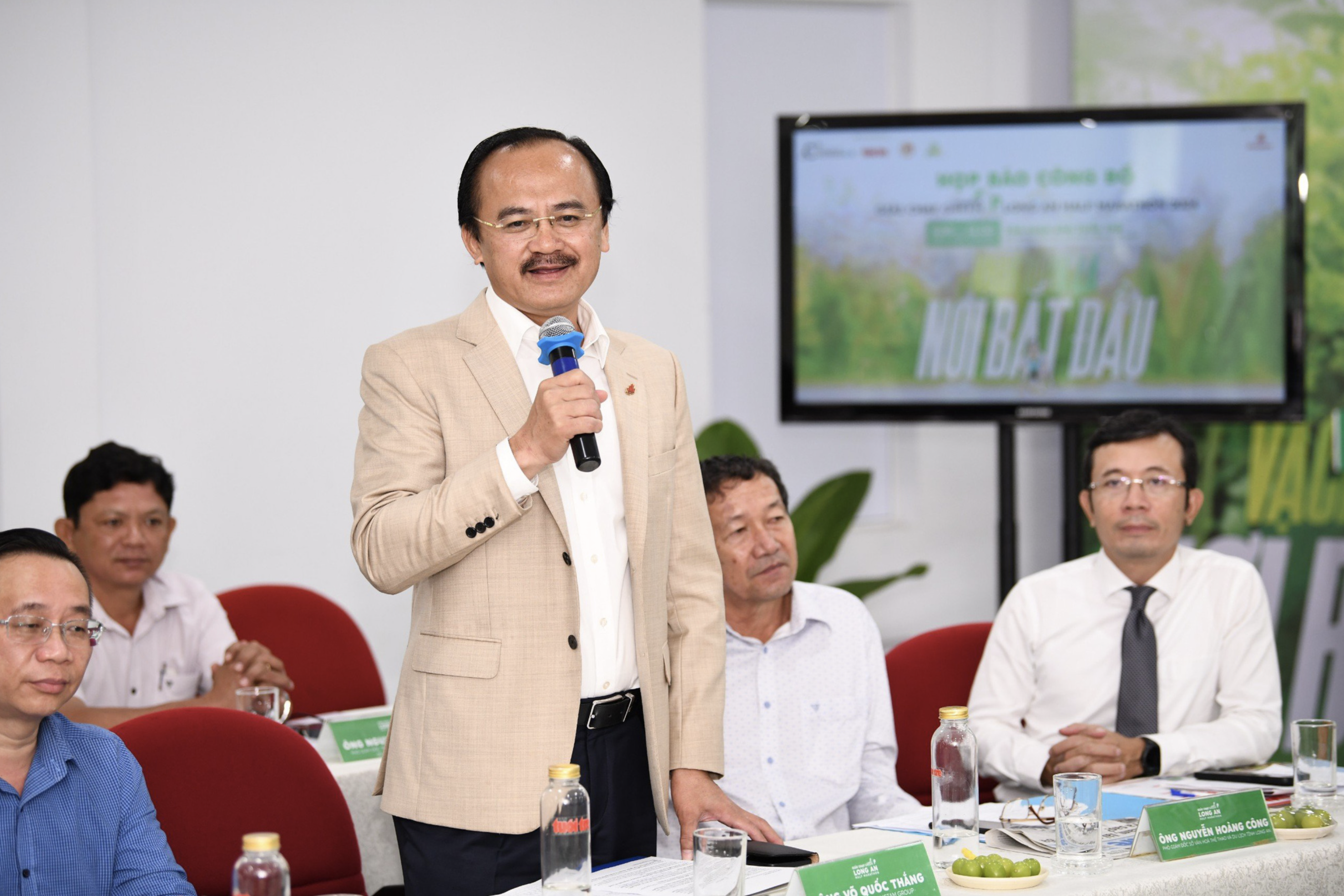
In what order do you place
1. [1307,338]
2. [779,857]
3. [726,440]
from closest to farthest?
[779,857], [726,440], [1307,338]

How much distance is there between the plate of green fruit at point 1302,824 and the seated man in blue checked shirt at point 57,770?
160cm

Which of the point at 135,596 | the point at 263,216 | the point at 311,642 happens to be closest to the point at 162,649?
the point at 135,596

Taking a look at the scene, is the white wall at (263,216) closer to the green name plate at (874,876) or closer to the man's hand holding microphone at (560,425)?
the man's hand holding microphone at (560,425)

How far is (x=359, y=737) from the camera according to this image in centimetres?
295

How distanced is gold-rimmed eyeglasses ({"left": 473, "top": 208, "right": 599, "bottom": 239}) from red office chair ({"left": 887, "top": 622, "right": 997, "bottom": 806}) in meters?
1.41

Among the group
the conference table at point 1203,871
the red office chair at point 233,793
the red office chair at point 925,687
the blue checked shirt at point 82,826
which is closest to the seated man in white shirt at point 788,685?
the red office chair at point 925,687

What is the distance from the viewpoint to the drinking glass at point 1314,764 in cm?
Answer: 223

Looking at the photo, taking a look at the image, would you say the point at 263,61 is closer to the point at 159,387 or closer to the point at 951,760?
the point at 159,387

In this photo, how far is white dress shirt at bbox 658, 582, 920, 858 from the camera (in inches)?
104

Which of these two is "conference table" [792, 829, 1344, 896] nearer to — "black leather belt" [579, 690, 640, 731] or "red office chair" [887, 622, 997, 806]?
"black leather belt" [579, 690, 640, 731]

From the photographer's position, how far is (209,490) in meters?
4.38

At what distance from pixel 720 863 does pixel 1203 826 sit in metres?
0.80

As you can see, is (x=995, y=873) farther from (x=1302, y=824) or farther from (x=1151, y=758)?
(x=1151, y=758)

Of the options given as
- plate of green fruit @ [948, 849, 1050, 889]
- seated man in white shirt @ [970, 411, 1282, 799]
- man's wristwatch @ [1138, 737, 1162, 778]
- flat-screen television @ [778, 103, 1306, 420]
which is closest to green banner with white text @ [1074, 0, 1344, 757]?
flat-screen television @ [778, 103, 1306, 420]
